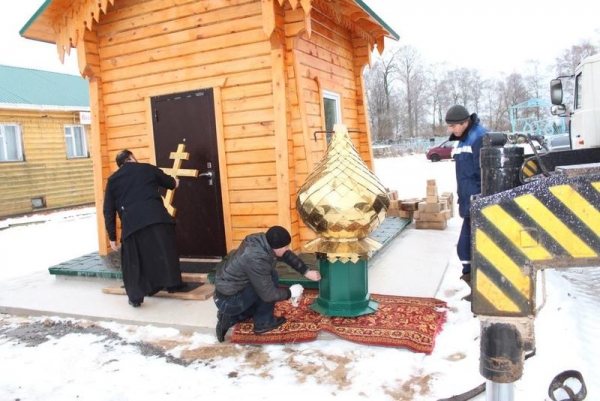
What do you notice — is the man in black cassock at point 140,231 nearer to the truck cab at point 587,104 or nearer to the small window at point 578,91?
the truck cab at point 587,104

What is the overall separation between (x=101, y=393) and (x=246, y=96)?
12.6 feet

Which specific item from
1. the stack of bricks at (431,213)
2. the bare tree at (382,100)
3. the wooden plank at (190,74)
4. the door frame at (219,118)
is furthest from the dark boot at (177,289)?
the bare tree at (382,100)

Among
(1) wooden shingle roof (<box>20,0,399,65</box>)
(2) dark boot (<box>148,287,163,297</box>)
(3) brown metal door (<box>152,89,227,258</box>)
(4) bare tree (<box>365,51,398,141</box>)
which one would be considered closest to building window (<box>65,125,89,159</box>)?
(1) wooden shingle roof (<box>20,0,399,65</box>)

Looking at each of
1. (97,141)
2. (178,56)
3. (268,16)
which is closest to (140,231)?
(97,141)

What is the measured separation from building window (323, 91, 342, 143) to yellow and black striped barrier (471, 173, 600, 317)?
5.28 metres

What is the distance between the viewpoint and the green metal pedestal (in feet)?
13.7

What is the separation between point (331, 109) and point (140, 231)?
3.52 meters

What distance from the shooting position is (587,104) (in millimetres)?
7223

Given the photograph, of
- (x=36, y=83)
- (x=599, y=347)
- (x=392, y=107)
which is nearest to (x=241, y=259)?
(x=599, y=347)

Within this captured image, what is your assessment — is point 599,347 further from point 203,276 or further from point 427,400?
point 203,276

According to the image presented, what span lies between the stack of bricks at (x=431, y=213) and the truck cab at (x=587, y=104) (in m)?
2.35

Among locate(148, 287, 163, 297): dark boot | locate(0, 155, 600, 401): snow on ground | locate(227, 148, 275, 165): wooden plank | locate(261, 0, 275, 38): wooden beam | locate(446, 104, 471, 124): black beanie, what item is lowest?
locate(0, 155, 600, 401): snow on ground

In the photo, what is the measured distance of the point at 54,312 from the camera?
5.12 m

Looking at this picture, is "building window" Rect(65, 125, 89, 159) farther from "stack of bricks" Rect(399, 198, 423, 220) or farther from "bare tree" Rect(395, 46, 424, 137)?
"bare tree" Rect(395, 46, 424, 137)
